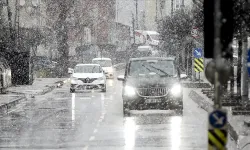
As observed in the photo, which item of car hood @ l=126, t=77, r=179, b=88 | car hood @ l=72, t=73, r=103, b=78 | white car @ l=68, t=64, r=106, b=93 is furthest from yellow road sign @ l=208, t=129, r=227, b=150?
car hood @ l=72, t=73, r=103, b=78

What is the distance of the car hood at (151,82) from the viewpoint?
2631 cm

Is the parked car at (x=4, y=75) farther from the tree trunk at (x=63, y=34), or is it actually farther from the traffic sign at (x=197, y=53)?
the tree trunk at (x=63, y=34)

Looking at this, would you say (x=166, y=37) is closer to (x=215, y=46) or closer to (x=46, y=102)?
(x=46, y=102)

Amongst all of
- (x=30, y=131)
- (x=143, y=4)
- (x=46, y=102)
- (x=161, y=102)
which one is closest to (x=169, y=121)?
(x=161, y=102)

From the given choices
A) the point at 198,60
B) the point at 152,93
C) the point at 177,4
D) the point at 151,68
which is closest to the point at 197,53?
the point at 198,60

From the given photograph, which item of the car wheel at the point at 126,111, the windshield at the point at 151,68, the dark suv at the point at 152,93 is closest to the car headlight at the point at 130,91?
the dark suv at the point at 152,93

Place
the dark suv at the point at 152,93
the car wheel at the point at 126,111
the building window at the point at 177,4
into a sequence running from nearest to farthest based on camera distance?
1. the dark suv at the point at 152,93
2. the car wheel at the point at 126,111
3. the building window at the point at 177,4

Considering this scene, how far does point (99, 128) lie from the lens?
2225cm

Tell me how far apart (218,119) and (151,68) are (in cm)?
1595

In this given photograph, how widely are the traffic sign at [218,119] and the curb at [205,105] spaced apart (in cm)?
558

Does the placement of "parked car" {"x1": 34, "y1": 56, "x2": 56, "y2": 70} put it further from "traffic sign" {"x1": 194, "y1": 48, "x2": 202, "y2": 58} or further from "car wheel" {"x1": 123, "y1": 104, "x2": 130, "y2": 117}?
"car wheel" {"x1": 123, "y1": 104, "x2": 130, "y2": 117}

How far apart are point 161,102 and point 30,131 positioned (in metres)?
5.76

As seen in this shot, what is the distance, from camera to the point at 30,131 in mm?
21625

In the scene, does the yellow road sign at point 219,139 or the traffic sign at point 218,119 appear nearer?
the traffic sign at point 218,119
